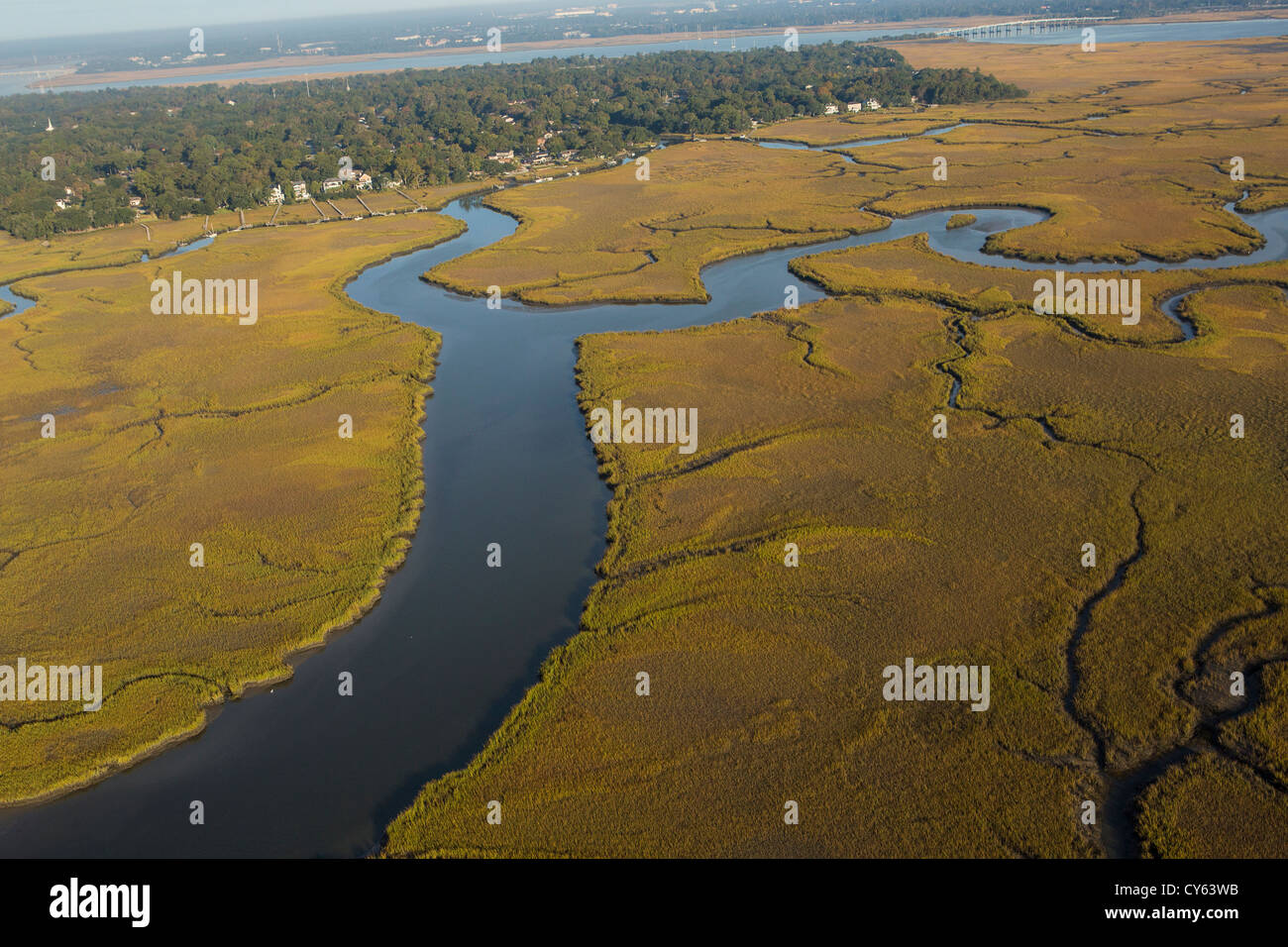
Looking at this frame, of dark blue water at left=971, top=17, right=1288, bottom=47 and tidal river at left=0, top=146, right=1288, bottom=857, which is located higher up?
dark blue water at left=971, top=17, right=1288, bottom=47

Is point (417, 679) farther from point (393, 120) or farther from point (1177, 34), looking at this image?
point (1177, 34)

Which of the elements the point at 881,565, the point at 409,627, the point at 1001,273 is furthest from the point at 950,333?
the point at 409,627

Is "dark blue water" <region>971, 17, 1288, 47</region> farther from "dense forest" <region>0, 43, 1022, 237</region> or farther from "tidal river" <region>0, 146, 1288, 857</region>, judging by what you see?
"tidal river" <region>0, 146, 1288, 857</region>

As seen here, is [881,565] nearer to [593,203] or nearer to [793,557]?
[793,557]

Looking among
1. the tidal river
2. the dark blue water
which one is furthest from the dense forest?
the tidal river

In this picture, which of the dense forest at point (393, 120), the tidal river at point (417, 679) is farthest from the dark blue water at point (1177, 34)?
the tidal river at point (417, 679)

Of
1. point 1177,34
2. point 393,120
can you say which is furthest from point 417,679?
→ point 1177,34

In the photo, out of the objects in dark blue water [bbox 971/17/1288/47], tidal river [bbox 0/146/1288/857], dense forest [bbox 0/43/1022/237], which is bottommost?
tidal river [bbox 0/146/1288/857]
